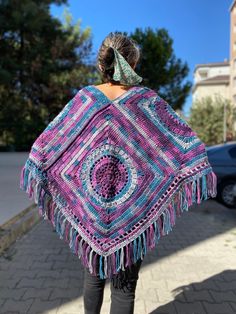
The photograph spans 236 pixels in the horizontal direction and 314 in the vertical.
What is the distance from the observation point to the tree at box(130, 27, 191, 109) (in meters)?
31.6

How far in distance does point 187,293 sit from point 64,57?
26.9 metres

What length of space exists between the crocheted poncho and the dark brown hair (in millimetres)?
144

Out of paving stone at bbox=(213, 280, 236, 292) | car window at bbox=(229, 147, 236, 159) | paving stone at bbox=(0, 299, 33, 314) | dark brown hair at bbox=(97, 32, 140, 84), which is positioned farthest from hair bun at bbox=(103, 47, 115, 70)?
car window at bbox=(229, 147, 236, 159)

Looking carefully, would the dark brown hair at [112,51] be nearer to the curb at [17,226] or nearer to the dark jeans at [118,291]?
the dark jeans at [118,291]

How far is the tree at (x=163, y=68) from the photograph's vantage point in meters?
31.6

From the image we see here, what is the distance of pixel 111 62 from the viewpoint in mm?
2412

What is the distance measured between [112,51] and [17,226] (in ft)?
13.3

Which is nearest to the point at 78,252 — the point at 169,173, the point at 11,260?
the point at 169,173

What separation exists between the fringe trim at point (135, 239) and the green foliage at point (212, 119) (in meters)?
47.4

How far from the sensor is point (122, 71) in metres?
2.35

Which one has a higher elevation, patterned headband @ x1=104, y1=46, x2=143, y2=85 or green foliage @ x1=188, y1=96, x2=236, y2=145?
patterned headband @ x1=104, y1=46, x2=143, y2=85

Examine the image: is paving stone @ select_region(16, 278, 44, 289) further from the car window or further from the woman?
the car window

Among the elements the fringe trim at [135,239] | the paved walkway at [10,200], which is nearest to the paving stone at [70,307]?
the fringe trim at [135,239]

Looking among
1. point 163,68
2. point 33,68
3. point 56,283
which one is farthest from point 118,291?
point 163,68
